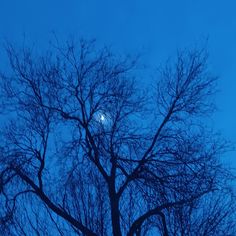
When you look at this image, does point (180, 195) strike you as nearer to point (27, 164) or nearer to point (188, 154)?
point (188, 154)

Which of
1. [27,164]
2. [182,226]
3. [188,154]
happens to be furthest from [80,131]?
[182,226]

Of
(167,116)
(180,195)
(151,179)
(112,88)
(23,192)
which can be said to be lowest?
(180,195)

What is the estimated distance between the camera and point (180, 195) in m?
7.59

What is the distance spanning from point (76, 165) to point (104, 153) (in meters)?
0.68

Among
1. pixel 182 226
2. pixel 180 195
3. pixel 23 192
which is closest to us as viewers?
pixel 180 195

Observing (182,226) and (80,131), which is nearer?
(80,131)

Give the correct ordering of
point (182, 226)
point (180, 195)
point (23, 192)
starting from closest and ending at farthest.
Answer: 1. point (180, 195)
2. point (23, 192)
3. point (182, 226)

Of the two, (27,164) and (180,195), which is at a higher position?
(27,164)

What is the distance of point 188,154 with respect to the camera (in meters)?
7.80

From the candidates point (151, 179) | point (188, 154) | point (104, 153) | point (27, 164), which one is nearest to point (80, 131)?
point (104, 153)

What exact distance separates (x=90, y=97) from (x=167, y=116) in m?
1.83

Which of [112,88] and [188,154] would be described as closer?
[188,154]

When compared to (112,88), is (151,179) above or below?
below

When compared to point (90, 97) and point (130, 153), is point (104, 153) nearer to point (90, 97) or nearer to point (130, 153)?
point (130, 153)
